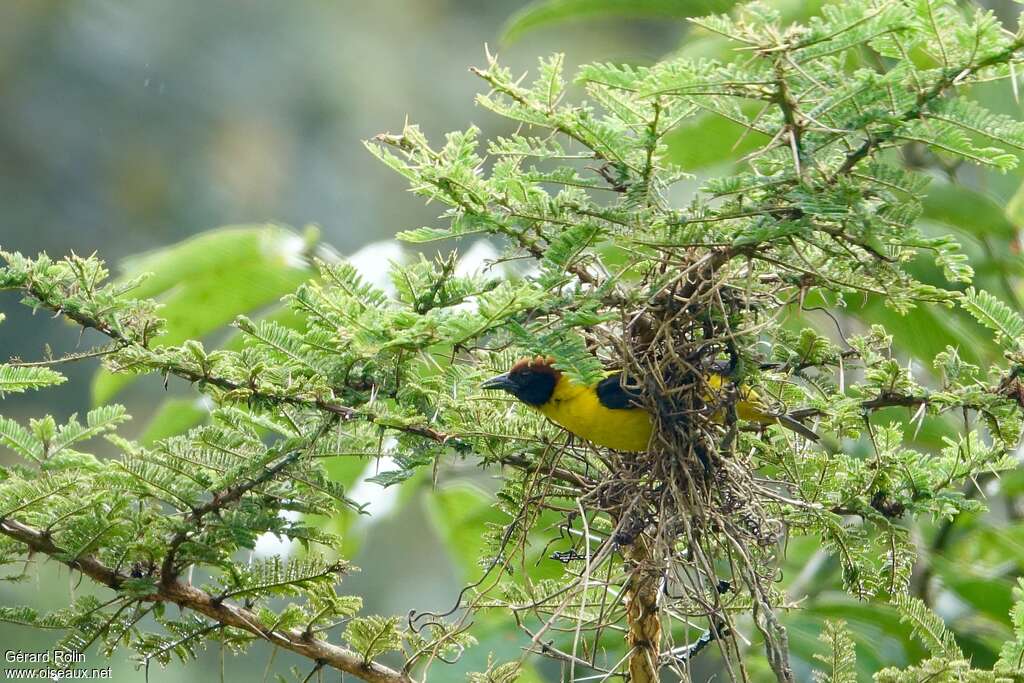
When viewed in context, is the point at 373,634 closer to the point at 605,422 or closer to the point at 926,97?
the point at 605,422

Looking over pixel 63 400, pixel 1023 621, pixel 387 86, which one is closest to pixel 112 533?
pixel 1023 621

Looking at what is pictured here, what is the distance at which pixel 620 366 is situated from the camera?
6.82 ft

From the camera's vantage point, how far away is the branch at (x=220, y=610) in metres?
2.12

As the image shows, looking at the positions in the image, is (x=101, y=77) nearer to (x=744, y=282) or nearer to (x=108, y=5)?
(x=108, y=5)

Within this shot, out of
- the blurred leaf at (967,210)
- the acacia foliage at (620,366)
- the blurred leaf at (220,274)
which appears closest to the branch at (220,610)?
the acacia foliage at (620,366)

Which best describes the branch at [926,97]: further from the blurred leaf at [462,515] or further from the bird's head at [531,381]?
the blurred leaf at [462,515]

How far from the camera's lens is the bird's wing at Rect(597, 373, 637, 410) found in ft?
6.75

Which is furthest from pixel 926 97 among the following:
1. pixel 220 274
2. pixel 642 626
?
pixel 220 274

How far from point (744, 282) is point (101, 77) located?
9778 mm

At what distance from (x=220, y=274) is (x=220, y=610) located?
54.3 inches

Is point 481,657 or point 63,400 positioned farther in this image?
point 63,400

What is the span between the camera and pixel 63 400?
29.9 ft

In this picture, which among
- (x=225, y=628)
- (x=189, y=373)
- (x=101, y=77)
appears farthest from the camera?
(x=101, y=77)

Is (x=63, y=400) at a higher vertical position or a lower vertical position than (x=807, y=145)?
higher
